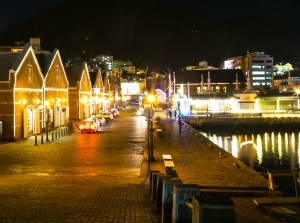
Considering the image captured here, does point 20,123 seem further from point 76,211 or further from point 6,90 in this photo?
point 76,211

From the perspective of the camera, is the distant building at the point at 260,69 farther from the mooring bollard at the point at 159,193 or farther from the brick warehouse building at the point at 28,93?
the mooring bollard at the point at 159,193

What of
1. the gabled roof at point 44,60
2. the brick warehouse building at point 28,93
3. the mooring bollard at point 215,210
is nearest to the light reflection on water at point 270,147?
the brick warehouse building at point 28,93

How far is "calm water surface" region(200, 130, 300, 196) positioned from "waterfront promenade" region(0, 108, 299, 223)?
3.98 metres

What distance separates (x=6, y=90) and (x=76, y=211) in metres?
29.6

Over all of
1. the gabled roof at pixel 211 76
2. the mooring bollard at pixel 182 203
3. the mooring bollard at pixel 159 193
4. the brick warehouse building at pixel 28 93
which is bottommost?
the mooring bollard at pixel 159 193

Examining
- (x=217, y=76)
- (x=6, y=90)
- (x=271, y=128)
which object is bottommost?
(x=271, y=128)

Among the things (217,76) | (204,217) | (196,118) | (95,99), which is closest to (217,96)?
(196,118)

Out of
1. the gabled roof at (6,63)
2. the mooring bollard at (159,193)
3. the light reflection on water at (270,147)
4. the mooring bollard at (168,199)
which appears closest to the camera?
the mooring bollard at (168,199)

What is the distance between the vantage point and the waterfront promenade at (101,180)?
34.7ft

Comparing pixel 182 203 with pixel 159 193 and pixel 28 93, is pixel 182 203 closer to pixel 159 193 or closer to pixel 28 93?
pixel 159 193

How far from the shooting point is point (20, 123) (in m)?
38.6

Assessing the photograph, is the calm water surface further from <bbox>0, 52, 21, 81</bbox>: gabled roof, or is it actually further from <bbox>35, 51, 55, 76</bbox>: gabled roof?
<bbox>0, 52, 21, 81</bbox>: gabled roof

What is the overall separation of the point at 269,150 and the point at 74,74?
31688 mm

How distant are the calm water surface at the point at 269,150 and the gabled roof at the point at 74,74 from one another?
2201cm
